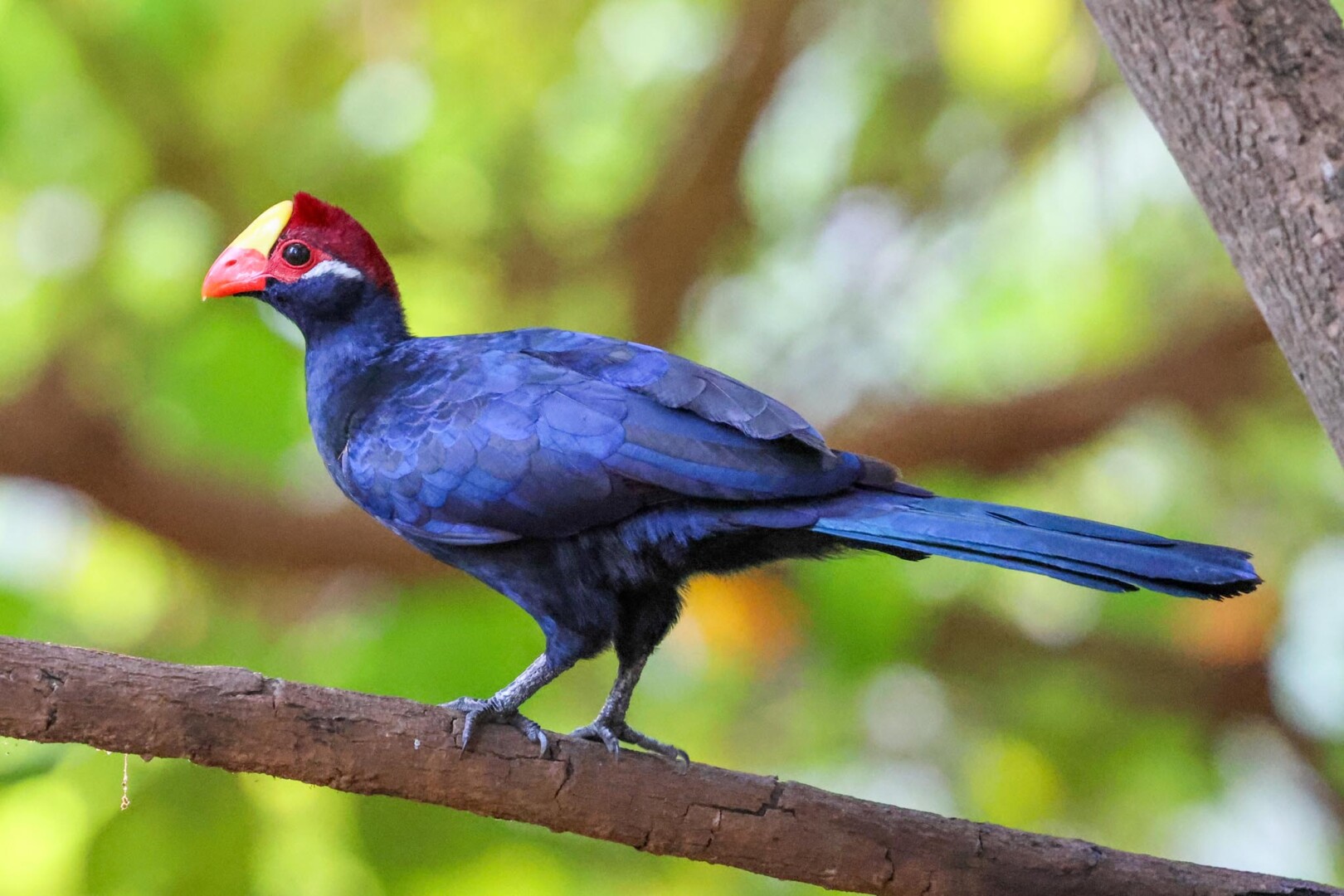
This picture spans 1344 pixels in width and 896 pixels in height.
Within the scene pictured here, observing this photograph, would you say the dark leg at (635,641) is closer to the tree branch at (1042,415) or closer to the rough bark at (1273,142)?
the rough bark at (1273,142)

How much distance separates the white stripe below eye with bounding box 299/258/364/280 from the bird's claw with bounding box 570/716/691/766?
1109 mm

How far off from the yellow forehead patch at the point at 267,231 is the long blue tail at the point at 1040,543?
136cm

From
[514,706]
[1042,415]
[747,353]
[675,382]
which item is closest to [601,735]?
[514,706]

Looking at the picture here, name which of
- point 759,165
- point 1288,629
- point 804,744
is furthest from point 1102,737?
point 759,165

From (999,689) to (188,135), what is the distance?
11.6 ft

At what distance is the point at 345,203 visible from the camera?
485cm

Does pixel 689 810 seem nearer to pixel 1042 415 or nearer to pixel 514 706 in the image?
pixel 514 706

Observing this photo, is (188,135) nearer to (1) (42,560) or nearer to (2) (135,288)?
(2) (135,288)

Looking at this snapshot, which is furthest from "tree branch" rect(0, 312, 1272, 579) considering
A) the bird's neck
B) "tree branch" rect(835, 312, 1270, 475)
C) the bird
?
the bird

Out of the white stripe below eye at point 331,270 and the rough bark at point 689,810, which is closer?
the rough bark at point 689,810

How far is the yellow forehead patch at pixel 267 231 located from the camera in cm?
299

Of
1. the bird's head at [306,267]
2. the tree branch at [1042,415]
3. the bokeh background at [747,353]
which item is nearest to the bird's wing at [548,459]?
the bird's head at [306,267]

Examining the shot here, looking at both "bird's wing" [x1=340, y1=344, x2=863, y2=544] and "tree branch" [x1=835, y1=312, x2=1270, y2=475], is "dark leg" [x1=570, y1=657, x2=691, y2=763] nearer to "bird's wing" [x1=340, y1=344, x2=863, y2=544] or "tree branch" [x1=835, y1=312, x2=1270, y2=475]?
"bird's wing" [x1=340, y1=344, x2=863, y2=544]

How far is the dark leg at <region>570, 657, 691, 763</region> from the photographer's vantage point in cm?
268
